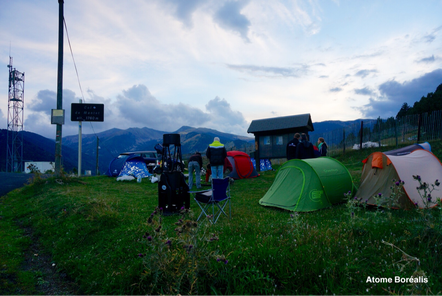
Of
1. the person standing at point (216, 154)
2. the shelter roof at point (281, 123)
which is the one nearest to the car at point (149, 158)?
the person standing at point (216, 154)

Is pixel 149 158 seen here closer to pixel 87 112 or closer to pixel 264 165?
pixel 87 112

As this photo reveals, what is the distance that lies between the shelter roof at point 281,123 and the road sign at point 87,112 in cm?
1307

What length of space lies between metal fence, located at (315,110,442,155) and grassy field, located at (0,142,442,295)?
1569 cm

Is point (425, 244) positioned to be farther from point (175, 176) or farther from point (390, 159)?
point (175, 176)

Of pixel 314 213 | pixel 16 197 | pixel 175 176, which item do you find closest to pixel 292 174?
pixel 314 213

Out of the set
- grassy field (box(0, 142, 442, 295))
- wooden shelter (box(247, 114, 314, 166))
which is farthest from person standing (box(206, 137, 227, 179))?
wooden shelter (box(247, 114, 314, 166))

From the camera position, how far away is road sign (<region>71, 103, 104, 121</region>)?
1808 cm

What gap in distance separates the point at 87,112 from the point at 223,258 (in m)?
18.5

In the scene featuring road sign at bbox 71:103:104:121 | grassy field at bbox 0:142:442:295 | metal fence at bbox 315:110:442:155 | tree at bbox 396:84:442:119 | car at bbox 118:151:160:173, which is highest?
tree at bbox 396:84:442:119

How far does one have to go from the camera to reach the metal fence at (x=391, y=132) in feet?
57.6

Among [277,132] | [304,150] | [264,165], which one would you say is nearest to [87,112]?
[264,165]

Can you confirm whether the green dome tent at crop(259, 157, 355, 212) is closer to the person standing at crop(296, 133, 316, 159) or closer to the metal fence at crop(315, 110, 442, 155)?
the person standing at crop(296, 133, 316, 159)

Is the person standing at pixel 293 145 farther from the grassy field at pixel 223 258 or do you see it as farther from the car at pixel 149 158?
the car at pixel 149 158

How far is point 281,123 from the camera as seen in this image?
24391mm
